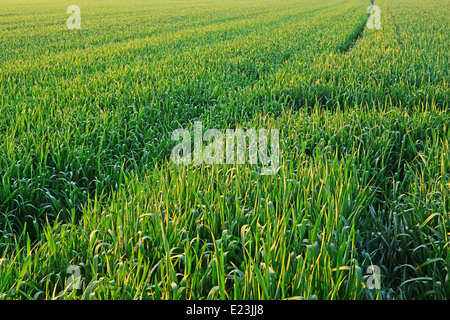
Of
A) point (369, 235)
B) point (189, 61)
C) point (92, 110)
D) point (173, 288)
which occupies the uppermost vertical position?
point (189, 61)

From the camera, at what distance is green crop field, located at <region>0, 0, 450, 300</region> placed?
1.75 m

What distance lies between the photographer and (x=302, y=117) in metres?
4.33

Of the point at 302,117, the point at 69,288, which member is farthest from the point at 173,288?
the point at 302,117

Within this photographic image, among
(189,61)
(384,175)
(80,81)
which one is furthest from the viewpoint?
(189,61)

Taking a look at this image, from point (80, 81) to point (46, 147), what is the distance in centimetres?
323

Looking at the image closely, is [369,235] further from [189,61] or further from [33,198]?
[189,61]

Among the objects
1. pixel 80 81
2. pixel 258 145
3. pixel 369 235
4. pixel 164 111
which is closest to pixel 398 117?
pixel 258 145

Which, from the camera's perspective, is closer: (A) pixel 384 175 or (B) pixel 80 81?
(A) pixel 384 175

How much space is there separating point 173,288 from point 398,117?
3.44 metres

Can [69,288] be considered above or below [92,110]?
below

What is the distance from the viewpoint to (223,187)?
2590mm

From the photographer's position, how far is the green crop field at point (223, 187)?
1750 millimetres
